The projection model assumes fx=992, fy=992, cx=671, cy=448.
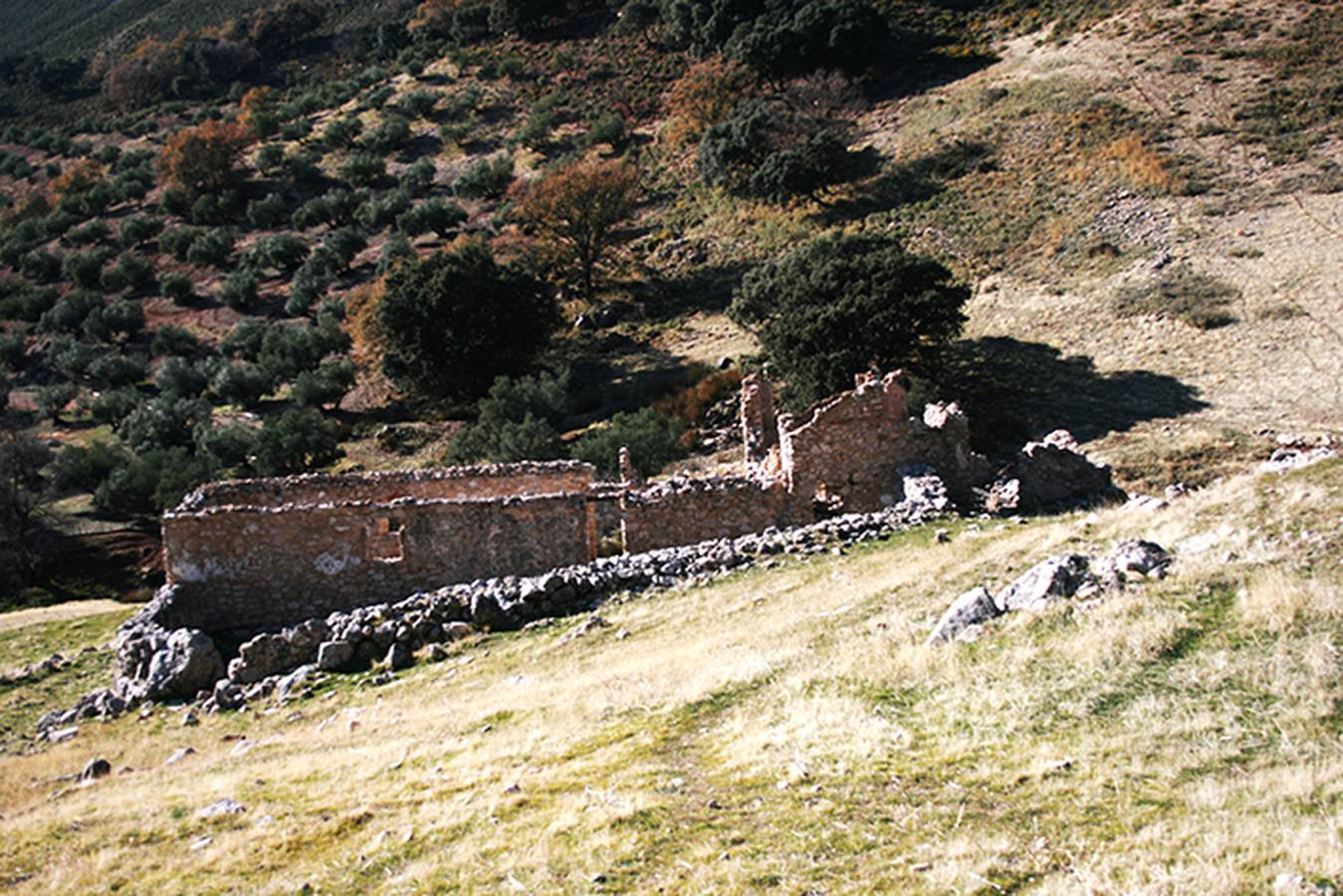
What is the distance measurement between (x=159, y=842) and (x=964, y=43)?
75.3 m

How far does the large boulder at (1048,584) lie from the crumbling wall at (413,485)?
483 inches

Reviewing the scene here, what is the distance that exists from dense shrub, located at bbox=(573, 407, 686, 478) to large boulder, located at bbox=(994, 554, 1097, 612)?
21816mm

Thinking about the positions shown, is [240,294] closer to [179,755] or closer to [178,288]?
[178,288]

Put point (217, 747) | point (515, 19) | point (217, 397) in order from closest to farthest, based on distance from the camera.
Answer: point (217, 747), point (217, 397), point (515, 19)

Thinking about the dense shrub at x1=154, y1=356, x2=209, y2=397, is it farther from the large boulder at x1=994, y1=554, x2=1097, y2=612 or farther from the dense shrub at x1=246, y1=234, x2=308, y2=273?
the large boulder at x1=994, y1=554, x2=1097, y2=612

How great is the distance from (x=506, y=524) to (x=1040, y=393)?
22.8m

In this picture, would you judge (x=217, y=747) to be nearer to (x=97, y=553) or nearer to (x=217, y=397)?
(x=97, y=553)

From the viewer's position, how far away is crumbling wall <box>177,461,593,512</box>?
21.4 metres

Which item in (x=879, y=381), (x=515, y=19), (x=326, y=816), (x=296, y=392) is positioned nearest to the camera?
(x=326, y=816)

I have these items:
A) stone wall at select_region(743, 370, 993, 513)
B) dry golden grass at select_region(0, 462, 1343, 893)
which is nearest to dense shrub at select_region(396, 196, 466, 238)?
stone wall at select_region(743, 370, 993, 513)

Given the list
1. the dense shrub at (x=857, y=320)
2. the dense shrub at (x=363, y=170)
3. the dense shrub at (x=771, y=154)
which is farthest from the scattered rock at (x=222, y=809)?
the dense shrub at (x=363, y=170)

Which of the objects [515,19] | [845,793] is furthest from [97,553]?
[515,19]

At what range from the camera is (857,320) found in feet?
112

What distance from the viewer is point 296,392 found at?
5012cm
